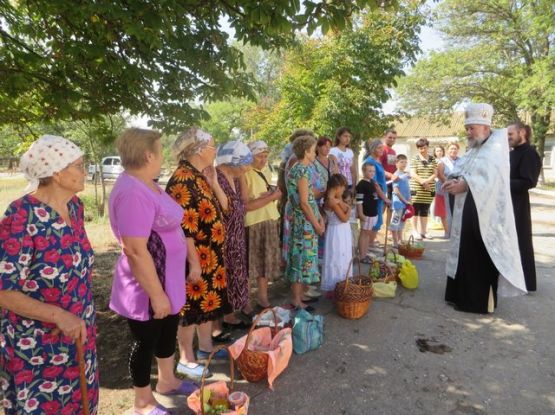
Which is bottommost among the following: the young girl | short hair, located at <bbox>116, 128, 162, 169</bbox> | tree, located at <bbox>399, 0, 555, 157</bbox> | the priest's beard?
the young girl

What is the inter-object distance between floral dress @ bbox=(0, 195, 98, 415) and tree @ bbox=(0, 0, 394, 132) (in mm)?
1983

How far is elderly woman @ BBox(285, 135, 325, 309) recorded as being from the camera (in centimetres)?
381

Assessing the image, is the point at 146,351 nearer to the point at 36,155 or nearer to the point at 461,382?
the point at 36,155

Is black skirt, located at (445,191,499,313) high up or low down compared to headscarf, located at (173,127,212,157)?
down

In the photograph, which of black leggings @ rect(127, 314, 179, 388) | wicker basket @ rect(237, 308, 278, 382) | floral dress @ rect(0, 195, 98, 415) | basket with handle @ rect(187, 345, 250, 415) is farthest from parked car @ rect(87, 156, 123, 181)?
floral dress @ rect(0, 195, 98, 415)

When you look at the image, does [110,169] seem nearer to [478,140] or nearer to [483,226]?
[478,140]

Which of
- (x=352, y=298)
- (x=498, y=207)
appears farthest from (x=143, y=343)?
(x=498, y=207)

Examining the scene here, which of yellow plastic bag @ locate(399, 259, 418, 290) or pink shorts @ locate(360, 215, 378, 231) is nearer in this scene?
yellow plastic bag @ locate(399, 259, 418, 290)

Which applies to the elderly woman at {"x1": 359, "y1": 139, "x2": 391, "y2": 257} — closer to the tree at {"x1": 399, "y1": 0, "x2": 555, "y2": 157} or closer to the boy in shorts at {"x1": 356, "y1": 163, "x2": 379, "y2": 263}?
the boy in shorts at {"x1": 356, "y1": 163, "x2": 379, "y2": 263}

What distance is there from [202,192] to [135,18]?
5.47ft

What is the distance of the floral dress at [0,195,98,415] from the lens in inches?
66.0

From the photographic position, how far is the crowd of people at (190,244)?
70.2 inches

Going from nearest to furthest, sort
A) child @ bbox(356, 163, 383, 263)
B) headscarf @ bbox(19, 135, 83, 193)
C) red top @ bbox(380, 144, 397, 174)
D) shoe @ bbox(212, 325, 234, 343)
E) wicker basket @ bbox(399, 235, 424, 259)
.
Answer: headscarf @ bbox(19, 135, 83, 193)
shoe @ bbox(212, 325, 234, 343)
child @ bbox(356, 163, 383, 263)
wicker basket @ bbox(399, 235, 424, 259)
red top @ bbox(380, 144, 397, 174)

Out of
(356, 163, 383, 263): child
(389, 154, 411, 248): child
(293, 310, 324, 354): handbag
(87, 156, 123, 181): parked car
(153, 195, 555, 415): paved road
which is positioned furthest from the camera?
(87, 156, 123, 181): parked car
